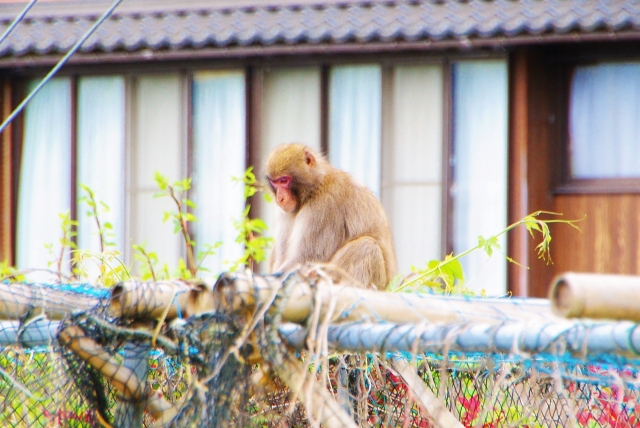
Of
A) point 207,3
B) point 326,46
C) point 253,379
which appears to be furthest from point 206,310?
point 207,3

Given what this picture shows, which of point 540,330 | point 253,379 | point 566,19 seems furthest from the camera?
point 566,19

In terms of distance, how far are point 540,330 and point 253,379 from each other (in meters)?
0.75

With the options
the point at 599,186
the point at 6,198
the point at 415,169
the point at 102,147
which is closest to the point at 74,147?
the point at 102,147

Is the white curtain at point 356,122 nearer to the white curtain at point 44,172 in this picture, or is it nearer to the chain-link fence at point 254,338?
the white curtain at point 44,172

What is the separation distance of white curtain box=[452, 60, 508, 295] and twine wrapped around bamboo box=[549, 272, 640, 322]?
285 inches

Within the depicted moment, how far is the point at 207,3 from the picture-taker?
968 cm

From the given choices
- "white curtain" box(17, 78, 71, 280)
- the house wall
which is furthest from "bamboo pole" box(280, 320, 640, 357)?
"white curtain" box(17, 78, 71, 280)

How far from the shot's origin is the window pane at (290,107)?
9.20m

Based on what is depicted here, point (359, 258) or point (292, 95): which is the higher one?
point (292, 95)

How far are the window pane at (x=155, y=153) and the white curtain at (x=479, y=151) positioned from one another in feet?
9.18

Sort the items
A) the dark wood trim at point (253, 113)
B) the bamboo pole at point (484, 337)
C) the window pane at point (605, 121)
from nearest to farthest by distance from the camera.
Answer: the bamboo pole at point (484, 337) < the window pane at point (605, 121) < the dark wood trim at point (253, 113)

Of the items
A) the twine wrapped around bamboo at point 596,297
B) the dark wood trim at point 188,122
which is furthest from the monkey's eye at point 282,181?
the dark wood trim at point 188,122

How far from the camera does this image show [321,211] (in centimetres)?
556

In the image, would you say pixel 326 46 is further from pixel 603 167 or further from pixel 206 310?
pixel 206 310
